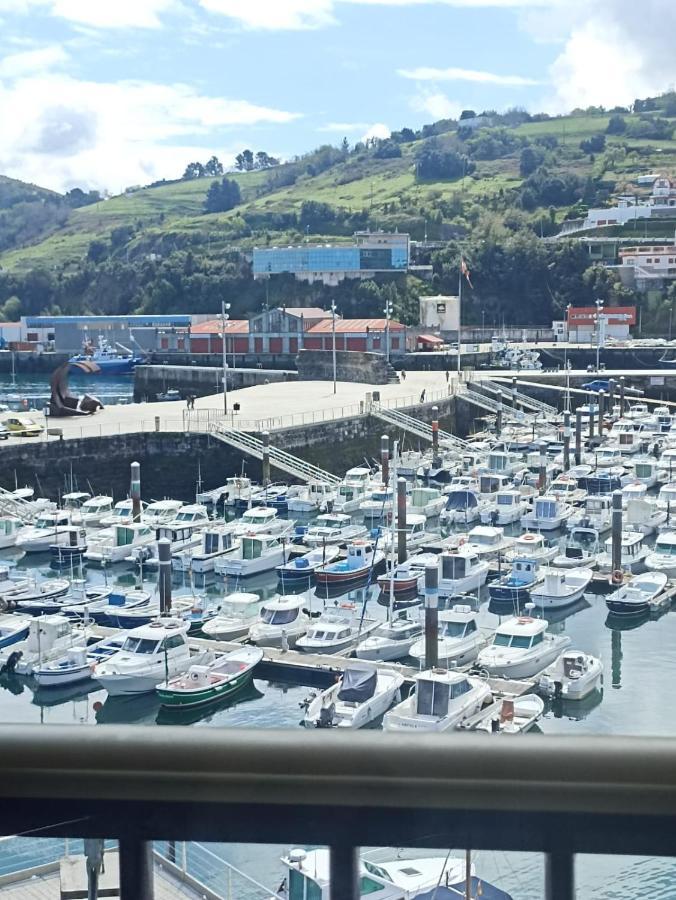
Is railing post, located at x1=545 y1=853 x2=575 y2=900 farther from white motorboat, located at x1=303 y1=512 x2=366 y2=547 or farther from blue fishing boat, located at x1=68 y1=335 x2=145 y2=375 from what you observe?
blue fishing boat, located at x1=68 y1=335 x2=145 y2=375

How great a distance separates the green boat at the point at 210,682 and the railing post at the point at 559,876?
34.0ft

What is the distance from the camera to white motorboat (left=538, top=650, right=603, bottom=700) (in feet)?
36.8

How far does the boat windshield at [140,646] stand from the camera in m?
11.8

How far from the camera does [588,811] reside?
989mm

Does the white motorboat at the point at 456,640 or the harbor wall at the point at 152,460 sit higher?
the harbor wall at the point at 152,460

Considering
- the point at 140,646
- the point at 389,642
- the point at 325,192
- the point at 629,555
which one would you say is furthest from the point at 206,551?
the point at 325,192

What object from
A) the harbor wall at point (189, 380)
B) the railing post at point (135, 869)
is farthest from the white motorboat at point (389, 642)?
the harbor wall at point (189, 380)

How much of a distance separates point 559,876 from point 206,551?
1603 centimetres

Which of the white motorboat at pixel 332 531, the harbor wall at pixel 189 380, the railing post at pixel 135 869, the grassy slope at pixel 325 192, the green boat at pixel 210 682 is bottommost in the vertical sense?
the green boat at pixel 210 682

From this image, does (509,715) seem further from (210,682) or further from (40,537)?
(40,537)

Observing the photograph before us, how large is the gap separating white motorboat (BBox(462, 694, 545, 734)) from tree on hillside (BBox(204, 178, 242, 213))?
8629 centimetres

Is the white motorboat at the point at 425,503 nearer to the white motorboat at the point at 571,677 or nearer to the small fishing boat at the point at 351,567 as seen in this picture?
the small fishing boat at the point at 351,567

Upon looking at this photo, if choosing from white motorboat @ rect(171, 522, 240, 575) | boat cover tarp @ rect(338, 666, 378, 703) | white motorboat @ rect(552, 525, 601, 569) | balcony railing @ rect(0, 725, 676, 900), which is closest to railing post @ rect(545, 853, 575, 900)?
balcony railing @ rect(0, 725, 676, 900)

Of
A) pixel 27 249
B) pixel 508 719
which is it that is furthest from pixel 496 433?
pixel 27 249
